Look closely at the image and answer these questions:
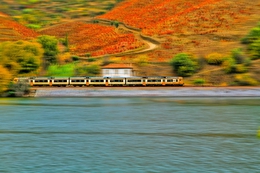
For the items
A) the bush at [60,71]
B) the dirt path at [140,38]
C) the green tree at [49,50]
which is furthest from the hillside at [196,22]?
the bush at [60,71]

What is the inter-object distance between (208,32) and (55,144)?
240ft

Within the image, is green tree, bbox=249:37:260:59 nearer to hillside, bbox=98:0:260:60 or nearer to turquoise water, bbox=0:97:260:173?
hillside, bbox=98:0:260:60

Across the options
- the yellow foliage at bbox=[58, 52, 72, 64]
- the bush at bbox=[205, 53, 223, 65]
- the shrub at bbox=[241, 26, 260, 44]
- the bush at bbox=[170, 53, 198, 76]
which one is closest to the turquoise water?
the bush at bbox=[170, 53, 198, 76]

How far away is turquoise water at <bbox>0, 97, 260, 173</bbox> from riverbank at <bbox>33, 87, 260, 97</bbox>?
1135 centimetres

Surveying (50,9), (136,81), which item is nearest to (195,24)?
(136,81)

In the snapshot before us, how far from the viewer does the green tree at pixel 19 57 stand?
60031 mm

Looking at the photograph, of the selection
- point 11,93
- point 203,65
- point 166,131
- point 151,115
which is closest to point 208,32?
point 203,65

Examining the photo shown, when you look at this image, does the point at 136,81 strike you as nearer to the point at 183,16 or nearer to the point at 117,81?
the point at 117,81

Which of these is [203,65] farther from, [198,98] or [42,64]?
[42,64]

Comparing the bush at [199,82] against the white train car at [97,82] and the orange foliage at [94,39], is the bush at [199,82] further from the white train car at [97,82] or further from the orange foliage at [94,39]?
the orange foliage at [94,39]

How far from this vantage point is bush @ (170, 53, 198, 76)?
2608 inches

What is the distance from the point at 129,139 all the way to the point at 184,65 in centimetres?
4082

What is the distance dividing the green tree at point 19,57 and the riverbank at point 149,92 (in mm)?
5928

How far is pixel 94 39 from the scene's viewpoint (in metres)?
108
